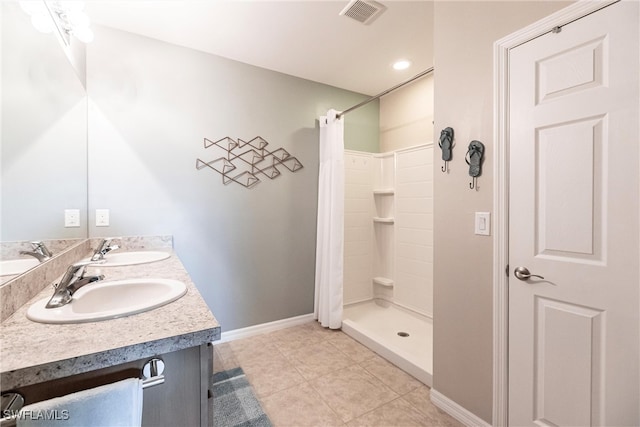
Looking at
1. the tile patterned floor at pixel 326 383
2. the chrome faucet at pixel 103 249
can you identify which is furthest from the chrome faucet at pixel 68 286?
the tile patterned floor at pixel 326 383

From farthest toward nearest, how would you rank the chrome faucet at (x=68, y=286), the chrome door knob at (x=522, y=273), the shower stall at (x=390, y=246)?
the shower stall at (x=390, y=246) → the chrome door knob at (x=522, y=273) → the chrome faucet at (x=68, y=286)

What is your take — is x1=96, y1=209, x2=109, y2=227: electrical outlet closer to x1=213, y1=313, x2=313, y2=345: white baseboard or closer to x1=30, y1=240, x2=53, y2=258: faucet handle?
x1=30, y1=240, x2=53, y2=258: faucet handle

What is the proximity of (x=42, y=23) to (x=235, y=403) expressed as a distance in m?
2.18

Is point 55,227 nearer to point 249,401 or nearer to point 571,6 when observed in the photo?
point 249,401

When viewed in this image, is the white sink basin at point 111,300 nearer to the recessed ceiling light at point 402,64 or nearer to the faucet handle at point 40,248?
the faucet handle at point 40,248

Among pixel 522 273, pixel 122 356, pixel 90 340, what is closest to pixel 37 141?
pixel 90 340

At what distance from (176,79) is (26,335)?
Result: 7.05 feet

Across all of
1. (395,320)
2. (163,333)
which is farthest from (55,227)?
(395,320)

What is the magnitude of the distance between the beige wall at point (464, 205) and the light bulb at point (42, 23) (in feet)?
6.45

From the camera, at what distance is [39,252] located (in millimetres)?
1165

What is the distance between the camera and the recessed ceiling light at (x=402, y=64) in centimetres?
256

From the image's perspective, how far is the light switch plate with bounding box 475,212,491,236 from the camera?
55.7 inches

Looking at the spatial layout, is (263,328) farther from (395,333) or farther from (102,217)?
(102,217)

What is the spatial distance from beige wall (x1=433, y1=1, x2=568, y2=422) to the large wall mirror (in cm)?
191
